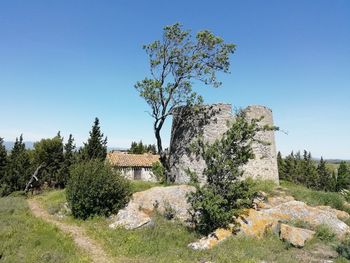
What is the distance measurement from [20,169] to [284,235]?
28.8 m

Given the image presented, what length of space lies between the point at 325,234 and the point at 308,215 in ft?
6.16

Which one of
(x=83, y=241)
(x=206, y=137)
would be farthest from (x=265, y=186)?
(x=83, y=241)

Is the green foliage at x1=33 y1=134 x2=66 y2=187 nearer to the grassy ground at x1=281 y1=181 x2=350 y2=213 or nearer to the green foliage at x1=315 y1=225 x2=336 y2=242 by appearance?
Answer: the grassy ground at x1=281 y1=181 x2=350 y2=213

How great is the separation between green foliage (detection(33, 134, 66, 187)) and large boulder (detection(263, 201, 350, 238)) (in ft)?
83.8

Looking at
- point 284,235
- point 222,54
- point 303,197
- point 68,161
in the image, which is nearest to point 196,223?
point 284,235

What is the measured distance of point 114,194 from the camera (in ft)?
58.1

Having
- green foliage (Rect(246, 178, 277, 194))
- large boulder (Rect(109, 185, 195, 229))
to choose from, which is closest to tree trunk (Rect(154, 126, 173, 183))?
large boulder (Rect(109, 185, 195, 229))

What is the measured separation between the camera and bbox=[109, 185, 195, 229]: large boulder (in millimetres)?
15795

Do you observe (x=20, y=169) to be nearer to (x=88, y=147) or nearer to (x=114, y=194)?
(x=88, y=147)

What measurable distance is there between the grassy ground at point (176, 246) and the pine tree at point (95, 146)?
12644 mm

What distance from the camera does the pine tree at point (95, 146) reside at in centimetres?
2841

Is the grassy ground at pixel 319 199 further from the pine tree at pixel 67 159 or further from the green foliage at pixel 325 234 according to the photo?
the pine tree at pixel 67 159

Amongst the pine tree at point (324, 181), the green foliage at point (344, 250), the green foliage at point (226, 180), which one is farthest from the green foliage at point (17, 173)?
the pine tree at point (324, 181)

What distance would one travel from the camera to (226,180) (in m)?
15.2
